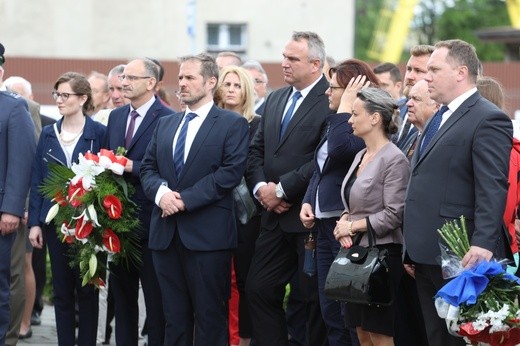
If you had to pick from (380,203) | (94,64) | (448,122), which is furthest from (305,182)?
(94,64)

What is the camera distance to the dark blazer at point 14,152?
362 inches

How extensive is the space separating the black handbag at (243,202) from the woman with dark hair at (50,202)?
126 centimetres

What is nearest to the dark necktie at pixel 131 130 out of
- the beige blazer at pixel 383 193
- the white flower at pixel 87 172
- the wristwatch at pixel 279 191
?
the white flower at pixel 87 172

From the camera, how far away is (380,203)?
7.50m

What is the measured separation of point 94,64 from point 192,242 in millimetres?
16209

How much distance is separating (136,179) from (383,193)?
2536 mm

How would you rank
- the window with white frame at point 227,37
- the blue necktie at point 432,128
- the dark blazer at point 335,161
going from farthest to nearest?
the window with white frame at point 227,37 < the dark blazer at point 335,161 < the blue necktie at point 432,128

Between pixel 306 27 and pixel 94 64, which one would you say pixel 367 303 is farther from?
pixel 306 27

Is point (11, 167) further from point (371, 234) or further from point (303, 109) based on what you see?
point (371, 234)

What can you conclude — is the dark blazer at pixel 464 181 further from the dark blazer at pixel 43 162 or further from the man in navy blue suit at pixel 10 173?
the man in navy blue suit at pixel 10 173

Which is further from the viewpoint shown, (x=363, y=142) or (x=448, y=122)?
(x=363, y=142)

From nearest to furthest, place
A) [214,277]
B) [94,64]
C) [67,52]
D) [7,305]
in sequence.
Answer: [214,277], [7,305], [94,64], [67,52]

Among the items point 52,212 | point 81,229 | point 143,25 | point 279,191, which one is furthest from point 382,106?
point 143,25

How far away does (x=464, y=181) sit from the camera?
6711 mm
